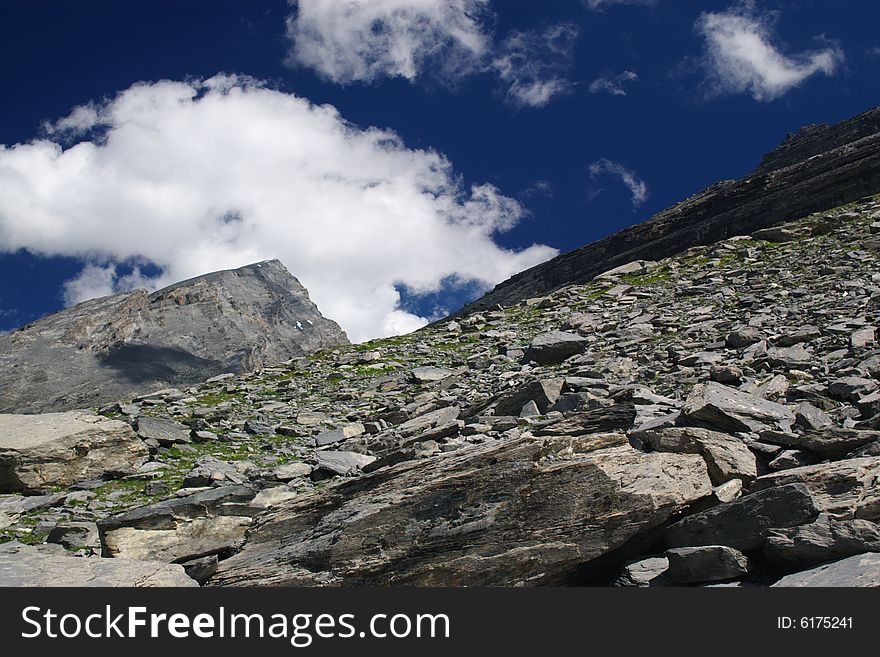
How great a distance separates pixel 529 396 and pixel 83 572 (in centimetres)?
1221

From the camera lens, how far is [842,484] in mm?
8414

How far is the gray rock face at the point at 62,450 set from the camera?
1438 centimetres

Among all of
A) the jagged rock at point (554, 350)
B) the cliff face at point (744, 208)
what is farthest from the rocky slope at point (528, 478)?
the cliff face at point (744, 208)

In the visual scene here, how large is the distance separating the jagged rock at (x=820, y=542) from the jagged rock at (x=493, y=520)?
143 centimetres

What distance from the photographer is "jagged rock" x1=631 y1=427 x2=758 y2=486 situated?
9664 millimetres

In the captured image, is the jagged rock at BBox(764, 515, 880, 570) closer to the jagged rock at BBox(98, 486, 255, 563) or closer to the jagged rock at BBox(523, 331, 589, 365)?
the jagged rock at BBox(98, 486, 255, 563)

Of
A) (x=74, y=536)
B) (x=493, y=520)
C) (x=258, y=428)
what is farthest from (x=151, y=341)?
(x=493, y=520)

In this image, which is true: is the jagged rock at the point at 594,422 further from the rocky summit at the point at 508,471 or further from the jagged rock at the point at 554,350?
the jagged rock at the point at 554,350

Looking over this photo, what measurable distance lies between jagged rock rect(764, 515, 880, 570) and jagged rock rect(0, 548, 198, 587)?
8.25 m

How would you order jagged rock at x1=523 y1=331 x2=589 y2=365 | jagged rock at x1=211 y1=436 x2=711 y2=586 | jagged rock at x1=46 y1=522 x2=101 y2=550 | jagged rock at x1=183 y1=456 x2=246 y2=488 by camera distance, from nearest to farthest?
jagged rock at x1=211 y1=436 x2=711 y2=586 → jagged rock at x1=46 y1=522 x2=101 y2=550 → jagged rock at x1=183 y1=456 x2=246 y2=488 → jagged rock at x1=523 y1=331 x2=589 y2=365

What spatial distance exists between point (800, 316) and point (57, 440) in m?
26.4

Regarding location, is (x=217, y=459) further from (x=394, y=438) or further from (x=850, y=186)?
(x=850, y=186)

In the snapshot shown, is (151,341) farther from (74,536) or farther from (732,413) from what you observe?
(732,413)

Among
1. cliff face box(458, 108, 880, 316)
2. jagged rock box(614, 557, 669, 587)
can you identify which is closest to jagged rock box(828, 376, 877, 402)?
jagged rock box(614, 557, 669, 587)
